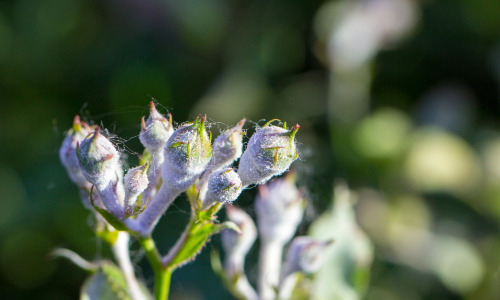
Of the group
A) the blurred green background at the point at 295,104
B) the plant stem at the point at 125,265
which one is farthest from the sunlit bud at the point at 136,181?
the blurred green background at the point at 295,104

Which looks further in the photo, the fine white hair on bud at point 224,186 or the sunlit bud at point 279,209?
the sunlit bud at point 279,209

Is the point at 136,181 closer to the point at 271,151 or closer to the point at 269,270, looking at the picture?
the point at 271,151

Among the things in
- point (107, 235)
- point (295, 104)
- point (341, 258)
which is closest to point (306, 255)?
point (341, 258)

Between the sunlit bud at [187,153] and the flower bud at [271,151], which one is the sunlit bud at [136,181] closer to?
the sunlit bud at [187,153]

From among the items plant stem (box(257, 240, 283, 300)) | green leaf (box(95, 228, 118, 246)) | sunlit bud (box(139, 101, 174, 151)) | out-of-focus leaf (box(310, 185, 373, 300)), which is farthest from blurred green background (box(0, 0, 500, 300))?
sunlit bud (box(139, 101, 174, 151))

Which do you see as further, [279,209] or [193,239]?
[279,209]

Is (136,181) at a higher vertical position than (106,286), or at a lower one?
higher

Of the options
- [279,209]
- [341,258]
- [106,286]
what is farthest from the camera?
[341,258]
